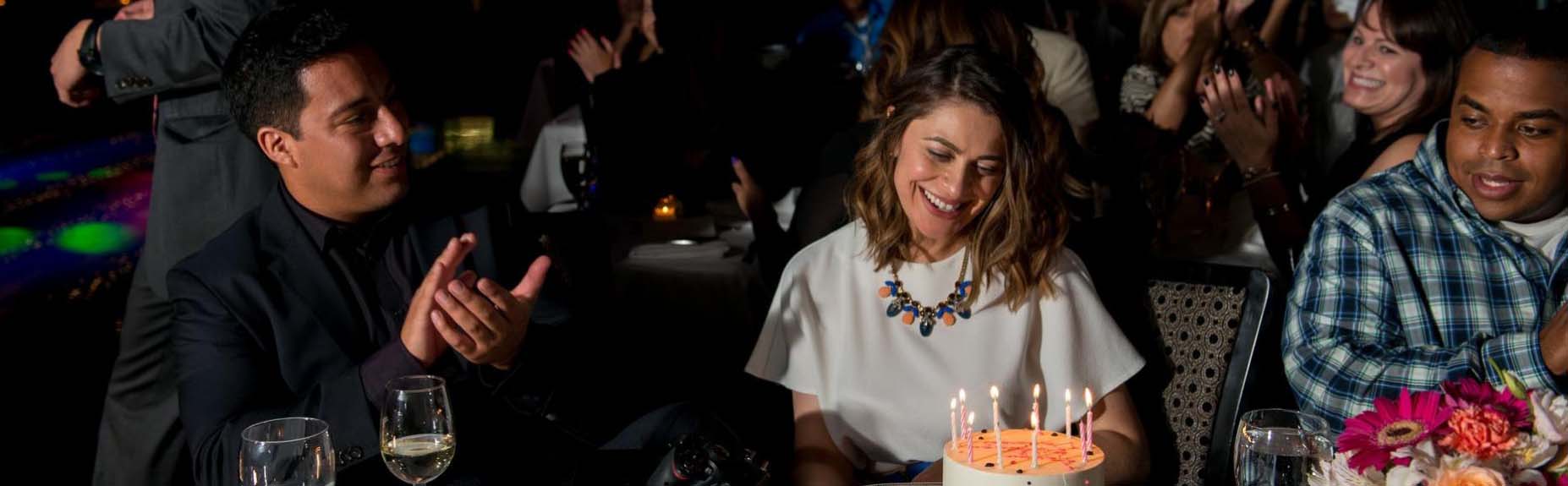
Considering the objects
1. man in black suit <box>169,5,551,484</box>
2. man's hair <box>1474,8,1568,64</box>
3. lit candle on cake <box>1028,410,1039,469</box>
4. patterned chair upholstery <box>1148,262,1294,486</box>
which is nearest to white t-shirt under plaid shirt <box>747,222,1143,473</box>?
patterned chair upholstery <box>1148,262,1294,486</box>

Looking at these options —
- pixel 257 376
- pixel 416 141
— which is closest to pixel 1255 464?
pixel 257 376

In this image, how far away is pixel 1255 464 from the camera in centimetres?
153

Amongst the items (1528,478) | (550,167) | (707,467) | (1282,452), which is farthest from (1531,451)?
(550,167)

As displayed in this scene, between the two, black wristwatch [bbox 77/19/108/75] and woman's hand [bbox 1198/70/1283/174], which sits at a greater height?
black wristwatch [bbox 77/19/108/75]

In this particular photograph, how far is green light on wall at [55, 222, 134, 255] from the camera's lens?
8.30m

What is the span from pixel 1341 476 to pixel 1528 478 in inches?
7.4

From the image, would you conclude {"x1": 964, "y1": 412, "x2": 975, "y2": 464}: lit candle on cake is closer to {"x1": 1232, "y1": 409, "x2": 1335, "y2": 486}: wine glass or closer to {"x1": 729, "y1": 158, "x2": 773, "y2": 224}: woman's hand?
{"x1": 1232, "y1": 409, "x2": 1335, "y2": 486}: wine glass

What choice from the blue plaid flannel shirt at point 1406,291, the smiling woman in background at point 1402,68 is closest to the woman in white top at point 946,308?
the blue plaid flannel shirt at point 1406,291

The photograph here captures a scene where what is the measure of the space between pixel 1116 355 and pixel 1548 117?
889 mm

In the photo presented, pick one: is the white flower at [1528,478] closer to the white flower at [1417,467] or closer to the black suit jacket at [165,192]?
the white flower at [1417,467]

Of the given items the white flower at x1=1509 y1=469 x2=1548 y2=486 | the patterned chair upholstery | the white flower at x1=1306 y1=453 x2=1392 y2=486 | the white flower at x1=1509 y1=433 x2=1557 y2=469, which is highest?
the white flower at x1=1509 y1=433 x2=1557 y2=469

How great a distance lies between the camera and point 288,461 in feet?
5.08

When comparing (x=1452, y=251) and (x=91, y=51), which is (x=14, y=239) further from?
(x=1452, y=251)

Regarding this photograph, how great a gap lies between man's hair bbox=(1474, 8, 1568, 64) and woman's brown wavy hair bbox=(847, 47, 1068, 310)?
0.83 meters
